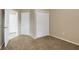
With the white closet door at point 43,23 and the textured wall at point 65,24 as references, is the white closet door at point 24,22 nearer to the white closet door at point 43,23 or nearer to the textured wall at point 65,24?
the white closet door at point 43,23

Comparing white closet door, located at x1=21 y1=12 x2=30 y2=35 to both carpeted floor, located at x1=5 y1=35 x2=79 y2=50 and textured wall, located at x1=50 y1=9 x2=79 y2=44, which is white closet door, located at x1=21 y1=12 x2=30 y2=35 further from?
textured wall, located at x1=50 y1=9 x2=79 y2=44

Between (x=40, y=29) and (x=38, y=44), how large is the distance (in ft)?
0.72

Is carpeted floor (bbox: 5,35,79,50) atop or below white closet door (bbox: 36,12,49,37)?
below

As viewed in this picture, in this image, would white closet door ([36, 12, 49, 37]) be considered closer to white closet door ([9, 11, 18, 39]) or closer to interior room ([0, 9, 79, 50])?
interior room ([0, 9, 79, 50])

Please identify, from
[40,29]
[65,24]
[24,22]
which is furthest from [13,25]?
[65,24]

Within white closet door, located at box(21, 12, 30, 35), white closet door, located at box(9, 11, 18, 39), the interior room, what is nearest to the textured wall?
the interior room

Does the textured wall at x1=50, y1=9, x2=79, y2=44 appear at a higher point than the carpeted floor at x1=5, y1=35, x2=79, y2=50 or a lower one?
higher

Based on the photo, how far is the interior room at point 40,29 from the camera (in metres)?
1.34

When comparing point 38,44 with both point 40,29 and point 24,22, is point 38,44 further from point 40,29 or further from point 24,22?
point 24,22

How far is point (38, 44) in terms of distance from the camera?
4.54 feet

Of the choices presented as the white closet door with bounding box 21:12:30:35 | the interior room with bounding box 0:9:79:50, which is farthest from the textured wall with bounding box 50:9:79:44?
the white closet door with bounding box 21:12:30:35

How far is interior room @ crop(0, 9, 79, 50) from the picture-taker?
1343 millimetres
